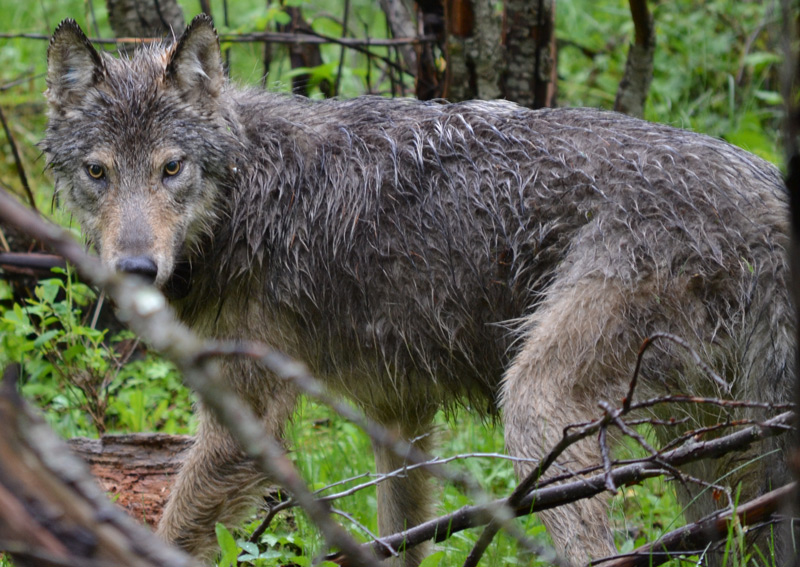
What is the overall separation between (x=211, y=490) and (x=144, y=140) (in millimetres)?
1660

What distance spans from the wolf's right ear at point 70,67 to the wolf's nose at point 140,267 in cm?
97

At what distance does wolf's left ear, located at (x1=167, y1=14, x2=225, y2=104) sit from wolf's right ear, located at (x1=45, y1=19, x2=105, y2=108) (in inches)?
13.5

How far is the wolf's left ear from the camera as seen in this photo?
12.7 feet

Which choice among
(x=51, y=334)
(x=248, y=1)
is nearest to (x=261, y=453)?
(x=51, y=334)

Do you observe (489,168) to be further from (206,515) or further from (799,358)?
(799,358)

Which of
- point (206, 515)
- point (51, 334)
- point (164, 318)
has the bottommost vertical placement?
point (206, 515)

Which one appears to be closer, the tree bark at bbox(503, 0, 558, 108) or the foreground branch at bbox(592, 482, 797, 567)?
the foreground branch at bbox(592, 482, 797, 567)

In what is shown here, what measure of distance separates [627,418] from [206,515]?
1997 millimetres

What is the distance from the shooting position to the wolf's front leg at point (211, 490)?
3.89m

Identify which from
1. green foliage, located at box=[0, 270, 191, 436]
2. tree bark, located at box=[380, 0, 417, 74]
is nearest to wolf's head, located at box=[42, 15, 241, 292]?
green foliage, located at box=[0, 270, 191, 436]

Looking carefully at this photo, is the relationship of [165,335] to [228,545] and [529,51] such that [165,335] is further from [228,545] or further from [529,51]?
[529,51]

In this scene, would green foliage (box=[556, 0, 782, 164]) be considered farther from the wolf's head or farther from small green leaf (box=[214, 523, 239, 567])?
small green leaf (box=[214, 523, 239, 567])

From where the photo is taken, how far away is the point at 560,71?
885 cm

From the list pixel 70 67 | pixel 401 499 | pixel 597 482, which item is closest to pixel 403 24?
pixel 70 67
